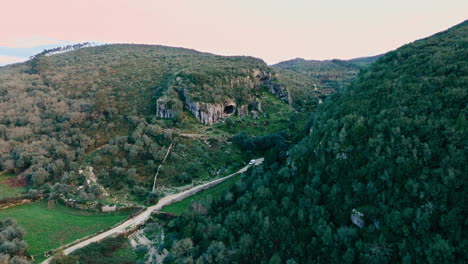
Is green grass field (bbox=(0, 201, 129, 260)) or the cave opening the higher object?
the cave opening

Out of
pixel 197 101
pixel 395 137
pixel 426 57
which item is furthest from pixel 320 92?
pixel 395 137

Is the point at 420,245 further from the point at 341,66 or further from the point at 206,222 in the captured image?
the point at 341,66

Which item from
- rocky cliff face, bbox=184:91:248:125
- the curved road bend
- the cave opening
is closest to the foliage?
the curved road bend

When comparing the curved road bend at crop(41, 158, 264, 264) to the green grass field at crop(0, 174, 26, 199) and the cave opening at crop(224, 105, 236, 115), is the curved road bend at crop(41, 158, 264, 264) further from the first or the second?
the cave opening at crop(224, 105, 236, 115)

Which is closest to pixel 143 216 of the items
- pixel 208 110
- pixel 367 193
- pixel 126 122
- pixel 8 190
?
pixel 8 190

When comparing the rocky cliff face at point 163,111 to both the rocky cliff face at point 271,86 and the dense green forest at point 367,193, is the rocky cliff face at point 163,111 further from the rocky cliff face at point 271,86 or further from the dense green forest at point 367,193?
the rocky cliff face at point 271,86

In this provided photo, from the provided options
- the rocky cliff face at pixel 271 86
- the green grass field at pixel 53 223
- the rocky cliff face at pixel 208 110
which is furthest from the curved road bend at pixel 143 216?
the rocky cliff face at pixel 271 86
